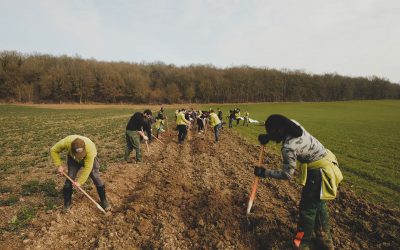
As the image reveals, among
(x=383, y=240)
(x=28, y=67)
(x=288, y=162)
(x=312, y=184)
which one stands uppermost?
(x=28, y=67)

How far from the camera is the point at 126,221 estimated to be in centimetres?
547

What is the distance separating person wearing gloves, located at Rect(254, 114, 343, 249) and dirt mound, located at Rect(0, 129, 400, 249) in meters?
1.02

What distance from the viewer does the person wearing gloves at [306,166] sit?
12.4 ft

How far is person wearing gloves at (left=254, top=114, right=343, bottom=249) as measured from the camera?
3789 millimetres

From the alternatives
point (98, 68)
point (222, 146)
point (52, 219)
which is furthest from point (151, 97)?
point (52, 219)

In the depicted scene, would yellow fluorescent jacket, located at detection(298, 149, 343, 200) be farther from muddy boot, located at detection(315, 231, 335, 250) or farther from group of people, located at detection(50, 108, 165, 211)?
group of people, located at detection(50, 108, 165, 211)

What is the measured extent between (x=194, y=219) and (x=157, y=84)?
85738 millimetres

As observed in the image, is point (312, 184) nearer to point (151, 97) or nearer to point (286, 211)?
point (286, 211)

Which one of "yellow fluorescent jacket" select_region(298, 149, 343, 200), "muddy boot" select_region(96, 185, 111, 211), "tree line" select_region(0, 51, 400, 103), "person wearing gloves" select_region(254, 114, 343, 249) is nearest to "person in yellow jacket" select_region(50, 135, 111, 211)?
"muddy boot" select_region(96, 185, 111, 211)

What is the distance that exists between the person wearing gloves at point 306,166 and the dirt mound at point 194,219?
102 centimetres

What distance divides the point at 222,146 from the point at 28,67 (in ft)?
258

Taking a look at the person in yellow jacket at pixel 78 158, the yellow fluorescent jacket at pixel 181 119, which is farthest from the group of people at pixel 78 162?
the yellow fluorescent jacket at pixel 181 119

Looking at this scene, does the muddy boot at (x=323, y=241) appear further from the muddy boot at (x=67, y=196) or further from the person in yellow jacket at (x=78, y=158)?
the muddy boot at (x=67, y=196)

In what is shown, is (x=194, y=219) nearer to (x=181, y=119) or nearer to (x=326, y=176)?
(x=326, y=176)
